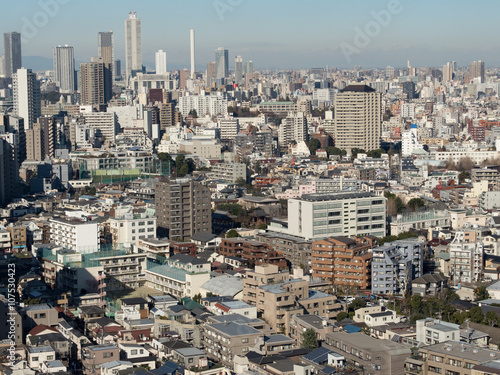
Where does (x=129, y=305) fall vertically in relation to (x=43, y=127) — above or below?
below

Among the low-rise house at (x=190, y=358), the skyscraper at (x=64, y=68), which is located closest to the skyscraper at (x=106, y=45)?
the skyscraper at (x=64, y=68)

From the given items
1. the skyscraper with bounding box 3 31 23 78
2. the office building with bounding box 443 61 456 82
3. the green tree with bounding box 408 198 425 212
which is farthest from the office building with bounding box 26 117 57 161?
the office building with bounding box 443 61 456 82

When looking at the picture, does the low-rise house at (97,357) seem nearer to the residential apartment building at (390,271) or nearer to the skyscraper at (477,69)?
the residential apartment building at (390,271)

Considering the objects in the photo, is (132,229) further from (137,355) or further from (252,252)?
(137,355)

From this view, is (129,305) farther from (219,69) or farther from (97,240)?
(219,69)

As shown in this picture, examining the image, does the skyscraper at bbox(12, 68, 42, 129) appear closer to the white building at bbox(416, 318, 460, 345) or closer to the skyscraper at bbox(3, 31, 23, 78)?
the skyscraper at bbox(3, 31, 23, 78)

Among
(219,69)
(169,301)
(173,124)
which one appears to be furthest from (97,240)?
(219,69)

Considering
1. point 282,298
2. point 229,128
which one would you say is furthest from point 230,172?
point 282,298
